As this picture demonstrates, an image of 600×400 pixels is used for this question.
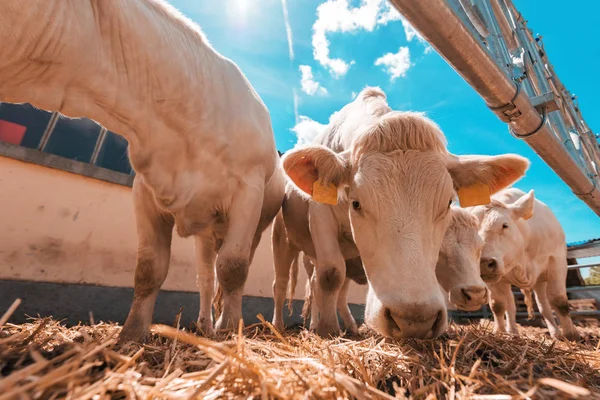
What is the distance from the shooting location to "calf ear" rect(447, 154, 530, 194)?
2088 mm

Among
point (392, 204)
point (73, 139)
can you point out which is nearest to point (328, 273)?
point (392, 204)

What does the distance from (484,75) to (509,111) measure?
0.66 meters

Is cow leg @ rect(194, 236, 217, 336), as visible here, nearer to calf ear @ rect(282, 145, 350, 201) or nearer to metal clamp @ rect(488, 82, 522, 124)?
calf ear @ rect(282, 145, 350, 201)

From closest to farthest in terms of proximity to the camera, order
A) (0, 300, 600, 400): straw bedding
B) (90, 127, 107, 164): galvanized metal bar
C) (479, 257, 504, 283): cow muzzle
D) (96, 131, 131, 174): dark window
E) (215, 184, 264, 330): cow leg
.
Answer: (0, 300, 600, 400): straw bedding < (215, 184, 264, 330): cow leg < (479, 257, 504, 283): cow muzzle < (90, 127, 107, 164): galvanized metal bar < (96, 131, 131, 174): dark window

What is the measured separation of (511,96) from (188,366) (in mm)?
2959

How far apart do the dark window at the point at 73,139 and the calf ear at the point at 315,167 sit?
443 cm

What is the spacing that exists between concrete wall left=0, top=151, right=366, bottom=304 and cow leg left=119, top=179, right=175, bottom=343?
2.48m

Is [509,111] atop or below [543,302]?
atop

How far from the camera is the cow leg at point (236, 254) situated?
2193 mm

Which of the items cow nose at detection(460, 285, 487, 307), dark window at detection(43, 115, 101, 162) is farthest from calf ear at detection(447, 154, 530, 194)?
dark window at detection(43, 115, 101, 162)

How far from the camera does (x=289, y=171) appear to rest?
2201 millimetres

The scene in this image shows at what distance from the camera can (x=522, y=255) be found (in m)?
4.37

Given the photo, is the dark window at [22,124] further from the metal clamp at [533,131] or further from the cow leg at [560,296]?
the cow leg at [560,296]

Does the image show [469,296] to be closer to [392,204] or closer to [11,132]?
[392,204]
